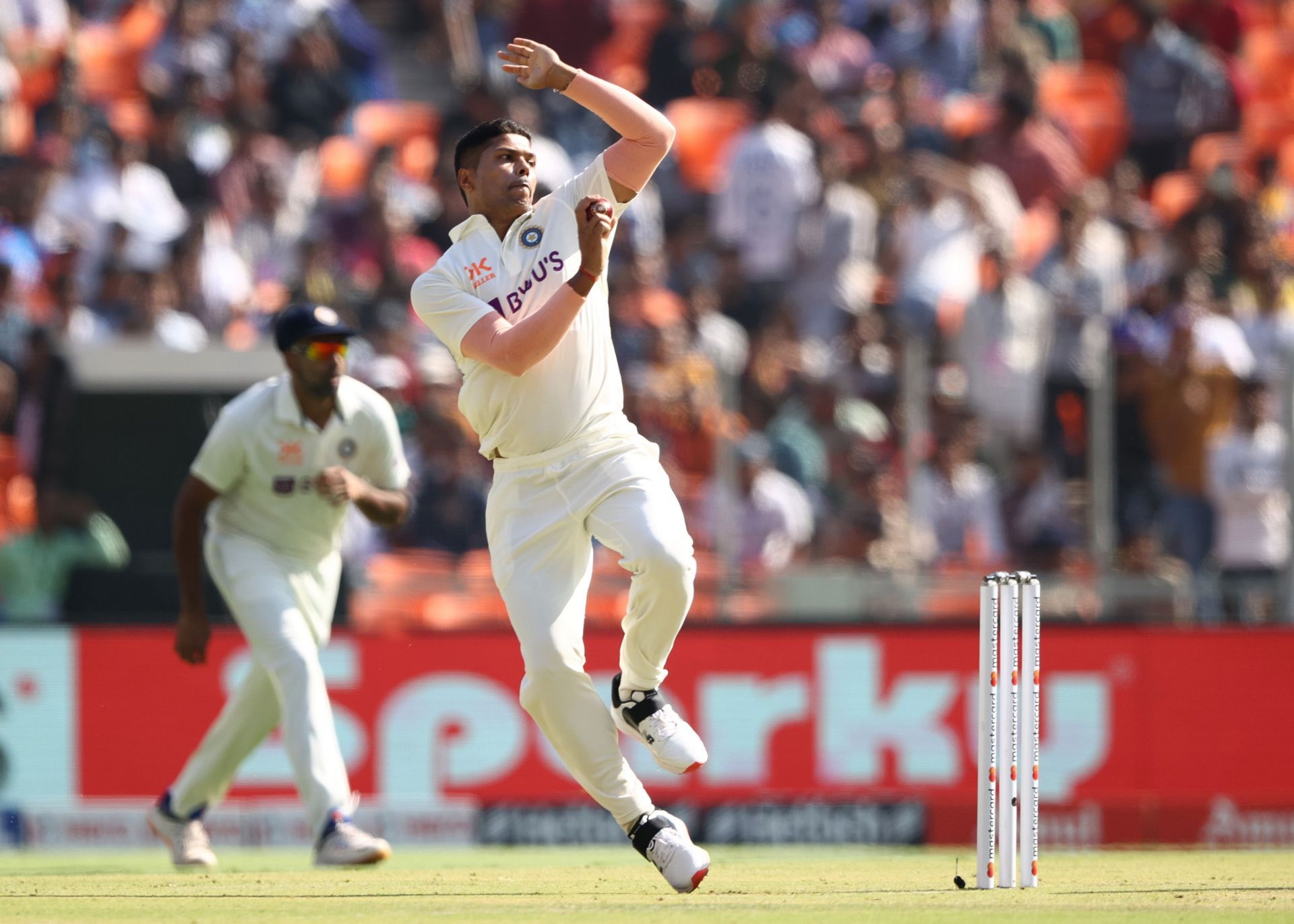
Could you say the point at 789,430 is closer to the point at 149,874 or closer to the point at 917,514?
the point at 917,514

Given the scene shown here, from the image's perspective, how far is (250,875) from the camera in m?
7.06

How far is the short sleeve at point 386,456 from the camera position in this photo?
7.60m

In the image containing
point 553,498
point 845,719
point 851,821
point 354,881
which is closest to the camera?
point 553,498

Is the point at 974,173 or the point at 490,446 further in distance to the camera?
the point at 974,173

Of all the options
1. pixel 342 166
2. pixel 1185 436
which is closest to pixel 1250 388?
pixel 1185 436

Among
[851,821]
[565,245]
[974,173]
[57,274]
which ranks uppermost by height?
[974,173]

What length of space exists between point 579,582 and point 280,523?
2.09m

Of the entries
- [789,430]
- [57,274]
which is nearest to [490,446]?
[789,430]

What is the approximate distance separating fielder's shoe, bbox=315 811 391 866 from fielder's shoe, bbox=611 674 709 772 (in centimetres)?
154

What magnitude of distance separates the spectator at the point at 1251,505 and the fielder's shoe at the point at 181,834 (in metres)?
5.15

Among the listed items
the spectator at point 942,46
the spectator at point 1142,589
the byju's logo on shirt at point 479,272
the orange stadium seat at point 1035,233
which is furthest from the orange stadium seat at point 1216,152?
the byju's logo on shirt at point 479,272

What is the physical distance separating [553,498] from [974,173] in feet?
25.8

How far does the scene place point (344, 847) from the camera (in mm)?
7043

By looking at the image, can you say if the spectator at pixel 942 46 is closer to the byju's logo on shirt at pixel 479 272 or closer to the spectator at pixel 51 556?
the spectator at pixel 51 556
